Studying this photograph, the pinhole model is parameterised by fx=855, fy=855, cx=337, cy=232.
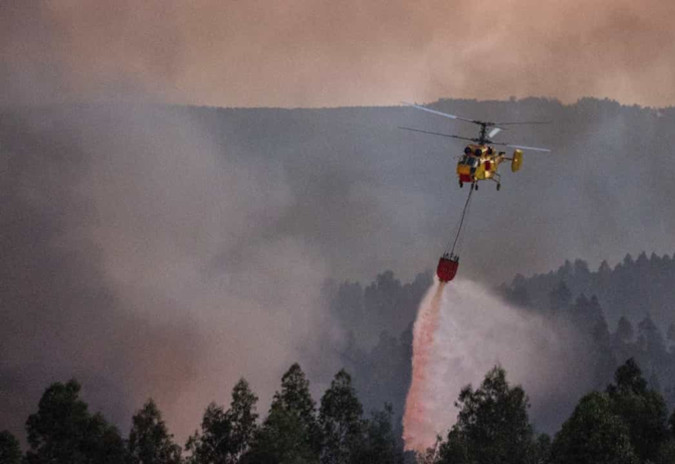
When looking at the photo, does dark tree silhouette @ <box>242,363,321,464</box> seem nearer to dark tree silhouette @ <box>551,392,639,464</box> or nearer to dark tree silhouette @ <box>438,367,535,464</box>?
dark tree silhouette @ <box>438,367,535,464</box>

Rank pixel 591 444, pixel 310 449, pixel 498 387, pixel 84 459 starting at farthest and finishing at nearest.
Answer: pixel 498 387
pixel 310 449
pixel 84 459
pixel 591 444

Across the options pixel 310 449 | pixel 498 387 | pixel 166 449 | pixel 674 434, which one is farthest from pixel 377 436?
pixel 674 434

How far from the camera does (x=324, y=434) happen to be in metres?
75.8

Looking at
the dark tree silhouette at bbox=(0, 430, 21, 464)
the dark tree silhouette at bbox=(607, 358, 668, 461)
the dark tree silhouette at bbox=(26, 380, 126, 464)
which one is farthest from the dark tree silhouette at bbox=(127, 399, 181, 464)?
the dark tree silhouette at bbox=(607, 358, 668, 461)

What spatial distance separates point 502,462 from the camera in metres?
72.9

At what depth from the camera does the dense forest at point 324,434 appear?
64.2 meters

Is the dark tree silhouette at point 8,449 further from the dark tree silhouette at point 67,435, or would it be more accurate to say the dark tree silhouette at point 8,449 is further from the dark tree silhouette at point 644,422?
the dark tree silhouette at point 644,422

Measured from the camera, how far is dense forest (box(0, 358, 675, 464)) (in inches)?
2527

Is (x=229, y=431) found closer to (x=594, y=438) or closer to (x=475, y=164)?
(x=594, y=438)

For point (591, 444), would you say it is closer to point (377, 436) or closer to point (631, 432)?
point (631, 432)

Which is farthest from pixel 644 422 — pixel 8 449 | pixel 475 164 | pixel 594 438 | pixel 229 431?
pixel 8 449

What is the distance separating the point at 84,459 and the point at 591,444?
39.2m

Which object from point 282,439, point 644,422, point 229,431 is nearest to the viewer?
point 282,439

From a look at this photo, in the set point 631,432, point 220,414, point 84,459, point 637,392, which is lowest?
→ point 84,459
